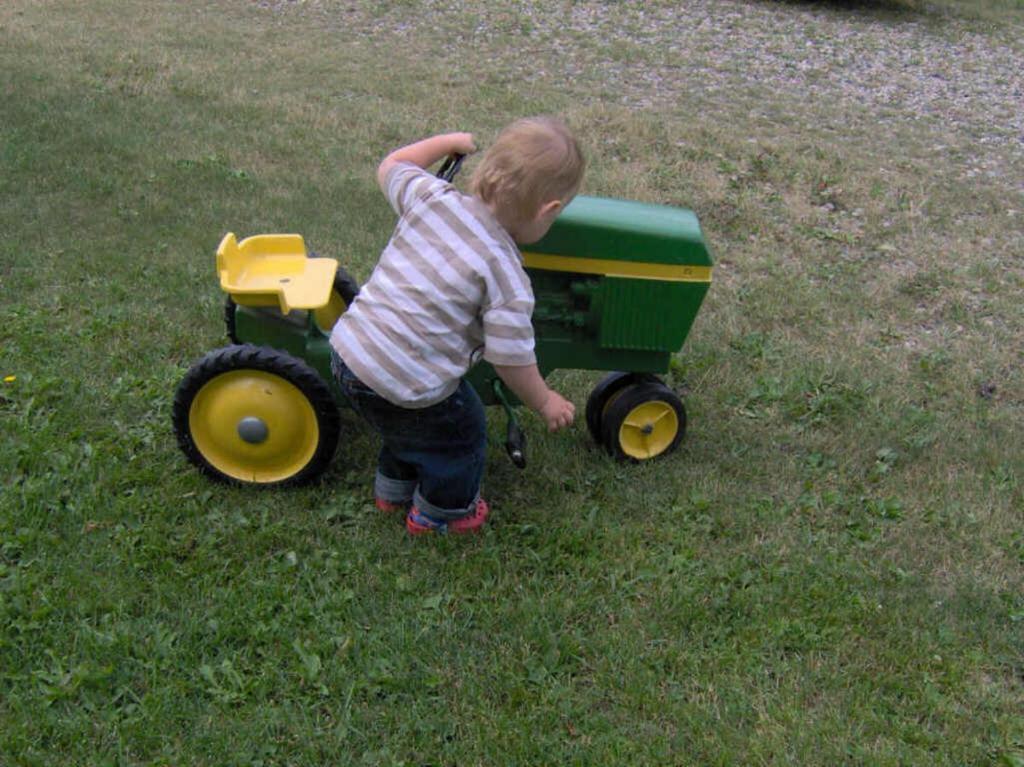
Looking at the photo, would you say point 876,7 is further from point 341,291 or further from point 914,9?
point 341,291

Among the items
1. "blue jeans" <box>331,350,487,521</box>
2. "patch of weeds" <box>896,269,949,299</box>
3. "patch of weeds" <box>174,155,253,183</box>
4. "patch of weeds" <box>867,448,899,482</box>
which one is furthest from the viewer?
"patch of weeds" <box>174,155,253,183</box>

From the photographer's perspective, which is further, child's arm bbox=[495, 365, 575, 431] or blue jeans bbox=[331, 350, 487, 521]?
blue jeans bbox=[331, 350, 487, 521]

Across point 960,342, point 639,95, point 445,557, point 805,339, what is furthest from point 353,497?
point 639,95

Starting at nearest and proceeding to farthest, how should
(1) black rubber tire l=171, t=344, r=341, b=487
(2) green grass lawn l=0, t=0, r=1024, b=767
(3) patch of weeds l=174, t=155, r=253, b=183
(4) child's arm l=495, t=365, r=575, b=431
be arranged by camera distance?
1. (2) green grass lawn l=0, t=0, r=1024, b=767
2. (4) child's arm l=495, t=365, r=575, b=431
3. (1) black rubber tire l=171, t=344, r=341, b=487
4. (3) patch of weeds l=174, t=155, r=253, b=183

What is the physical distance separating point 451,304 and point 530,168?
41cm

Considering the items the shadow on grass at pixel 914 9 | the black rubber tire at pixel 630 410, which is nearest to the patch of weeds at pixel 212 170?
the black rubber tire at pixel 630 410

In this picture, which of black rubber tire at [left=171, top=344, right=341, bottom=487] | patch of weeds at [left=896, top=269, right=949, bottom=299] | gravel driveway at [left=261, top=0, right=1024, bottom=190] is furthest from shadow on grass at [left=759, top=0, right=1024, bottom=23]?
black rubber tire at [left=171, top=344, right=341, bottom=487]

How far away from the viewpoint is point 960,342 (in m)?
4.44

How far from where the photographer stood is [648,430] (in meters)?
3.36

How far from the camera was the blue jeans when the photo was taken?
274 centimetres

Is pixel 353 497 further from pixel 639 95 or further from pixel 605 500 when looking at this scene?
pixel 639 95

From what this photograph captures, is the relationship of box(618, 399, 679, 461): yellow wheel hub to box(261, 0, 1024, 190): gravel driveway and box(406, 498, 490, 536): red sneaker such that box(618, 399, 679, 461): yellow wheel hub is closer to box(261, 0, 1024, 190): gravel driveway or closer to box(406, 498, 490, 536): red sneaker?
box(406, 498, 490, 536): red sneaker

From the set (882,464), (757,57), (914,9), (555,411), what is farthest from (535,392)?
(914,9)

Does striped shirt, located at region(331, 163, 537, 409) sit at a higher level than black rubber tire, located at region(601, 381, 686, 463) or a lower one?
A: higher
